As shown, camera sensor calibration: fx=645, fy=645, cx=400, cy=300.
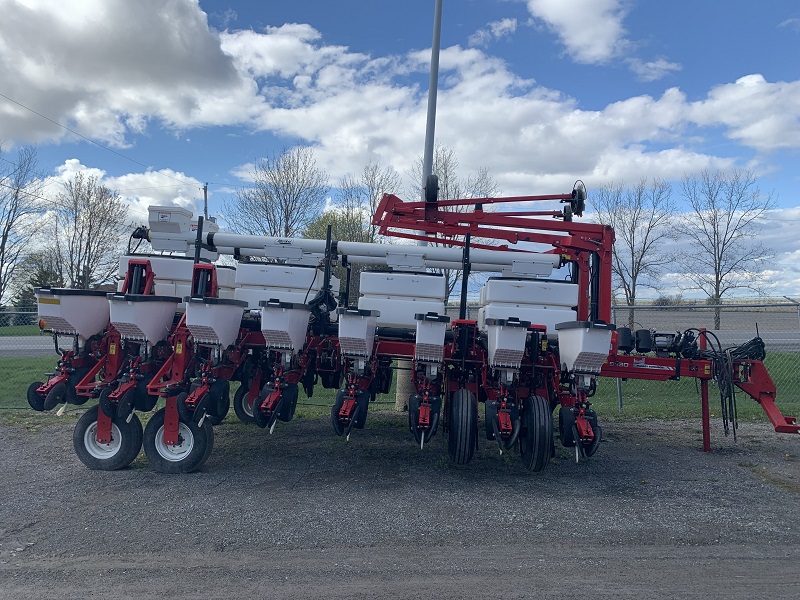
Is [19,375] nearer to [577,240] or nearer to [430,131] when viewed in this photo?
[430,131]

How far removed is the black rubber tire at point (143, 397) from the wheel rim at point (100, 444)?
40 centimetres

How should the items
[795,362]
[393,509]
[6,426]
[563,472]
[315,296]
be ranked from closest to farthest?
1. [393,509]
2. [563,472]
3. [315,296]
4. [6,426]
5. [795,362]

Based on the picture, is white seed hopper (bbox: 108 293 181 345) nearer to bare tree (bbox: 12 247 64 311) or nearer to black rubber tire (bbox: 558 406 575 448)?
black rubber tire (bbox: 558 406 575 448)

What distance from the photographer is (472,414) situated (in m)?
6.63

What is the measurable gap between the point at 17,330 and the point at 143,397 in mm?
10973

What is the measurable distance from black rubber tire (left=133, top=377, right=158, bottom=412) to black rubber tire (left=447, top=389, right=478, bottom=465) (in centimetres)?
336

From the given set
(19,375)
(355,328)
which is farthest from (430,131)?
(19,375)

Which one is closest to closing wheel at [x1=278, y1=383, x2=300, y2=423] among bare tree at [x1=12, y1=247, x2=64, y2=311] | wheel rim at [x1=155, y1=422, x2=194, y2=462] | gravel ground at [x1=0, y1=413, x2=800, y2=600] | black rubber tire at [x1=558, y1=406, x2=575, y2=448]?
gravel ground at [x1=0, y1=413, x2=800, y2=600]

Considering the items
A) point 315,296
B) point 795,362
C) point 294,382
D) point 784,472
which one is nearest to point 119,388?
point 294,382

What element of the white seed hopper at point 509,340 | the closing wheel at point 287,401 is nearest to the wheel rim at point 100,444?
the closing wheel at point 287,401

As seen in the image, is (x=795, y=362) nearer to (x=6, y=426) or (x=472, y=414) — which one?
(x=472, y=414)

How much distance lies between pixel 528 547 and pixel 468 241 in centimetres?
364

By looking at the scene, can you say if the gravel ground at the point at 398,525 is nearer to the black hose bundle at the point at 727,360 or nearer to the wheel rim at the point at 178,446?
the wheel rim at the point at 178,446

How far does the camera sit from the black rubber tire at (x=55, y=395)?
23.1 feet
